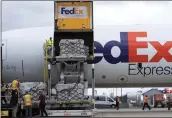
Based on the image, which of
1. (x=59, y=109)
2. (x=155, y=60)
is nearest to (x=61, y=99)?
(x=59, y=109)

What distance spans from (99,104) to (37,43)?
2722cm

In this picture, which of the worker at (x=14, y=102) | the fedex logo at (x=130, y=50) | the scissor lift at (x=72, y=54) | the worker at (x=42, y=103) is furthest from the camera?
the fedex logo at (x=130, y=50)

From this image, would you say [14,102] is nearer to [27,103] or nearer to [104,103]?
[27,103]

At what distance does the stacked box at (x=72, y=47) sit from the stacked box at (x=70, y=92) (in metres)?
1.55

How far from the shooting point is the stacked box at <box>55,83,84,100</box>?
60.3 ft

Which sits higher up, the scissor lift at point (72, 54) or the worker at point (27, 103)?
the scissor lift at point (72, 54)

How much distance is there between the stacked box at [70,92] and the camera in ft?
60.3

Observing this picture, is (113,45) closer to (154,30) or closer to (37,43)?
(154,30)

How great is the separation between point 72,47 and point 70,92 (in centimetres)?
215

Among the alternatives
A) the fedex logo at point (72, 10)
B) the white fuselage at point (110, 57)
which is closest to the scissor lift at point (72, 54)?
the fedex logo at point (72, 10)

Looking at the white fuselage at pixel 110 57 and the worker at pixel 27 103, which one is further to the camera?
the white fuselage at pixel 110 57

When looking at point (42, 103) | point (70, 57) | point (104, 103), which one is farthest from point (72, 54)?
point (104, 103)

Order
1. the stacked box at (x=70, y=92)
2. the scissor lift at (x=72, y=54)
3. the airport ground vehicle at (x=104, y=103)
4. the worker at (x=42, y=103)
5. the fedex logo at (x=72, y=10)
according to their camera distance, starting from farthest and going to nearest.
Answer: the airport ground vehicle at (x=104, y=103), the fedex logo at (x=72, y=10), the worker at (x=42, y=103), the stacked box at (x=70, y=92), the scissor lift at (x=72, y=54)

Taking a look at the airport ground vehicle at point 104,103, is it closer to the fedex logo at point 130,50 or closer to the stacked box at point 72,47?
the fedex logo at point 130,50
